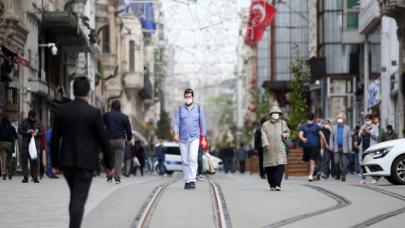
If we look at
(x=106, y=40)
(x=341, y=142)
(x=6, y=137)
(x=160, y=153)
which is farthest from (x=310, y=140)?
(x=106, y=40)

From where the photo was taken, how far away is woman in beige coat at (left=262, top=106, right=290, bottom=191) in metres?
17.4

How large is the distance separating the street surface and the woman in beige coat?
0.40m

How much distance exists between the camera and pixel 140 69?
76625mm

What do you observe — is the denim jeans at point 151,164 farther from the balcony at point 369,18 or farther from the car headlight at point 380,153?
the car headlight at point 380,153

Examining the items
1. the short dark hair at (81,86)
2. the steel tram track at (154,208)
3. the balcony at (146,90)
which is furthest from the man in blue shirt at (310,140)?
the balcony at (146,90)

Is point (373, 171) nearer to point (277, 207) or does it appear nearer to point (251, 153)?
point (277, 207)

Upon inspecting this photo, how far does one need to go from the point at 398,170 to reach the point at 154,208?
908 centimetres

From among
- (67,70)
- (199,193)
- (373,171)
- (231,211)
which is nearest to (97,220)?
(231,211)

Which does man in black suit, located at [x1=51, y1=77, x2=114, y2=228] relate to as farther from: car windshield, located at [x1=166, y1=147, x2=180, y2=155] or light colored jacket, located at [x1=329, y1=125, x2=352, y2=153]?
car windshield, located at [x1=166, y1=147, x2=180, y2=155]

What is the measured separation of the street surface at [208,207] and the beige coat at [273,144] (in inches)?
24.6

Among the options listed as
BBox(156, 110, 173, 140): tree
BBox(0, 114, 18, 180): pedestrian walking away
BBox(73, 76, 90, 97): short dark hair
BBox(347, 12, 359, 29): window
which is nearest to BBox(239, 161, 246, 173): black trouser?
BBox(347, 12, 359, 29): window

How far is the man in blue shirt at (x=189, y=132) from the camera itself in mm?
16703

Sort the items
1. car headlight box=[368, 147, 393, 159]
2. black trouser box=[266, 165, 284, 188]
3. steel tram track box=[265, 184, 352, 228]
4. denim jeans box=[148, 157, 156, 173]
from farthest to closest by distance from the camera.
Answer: denim jeans box=[148, 157, 156, 173]
car headlight box=[368, 147, 393, 159]
black trouser box=[266, 165, 284, 188]
steel tram track box=[265, 184, 352, 228]

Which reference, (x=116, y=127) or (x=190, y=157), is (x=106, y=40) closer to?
(x=116, y=127)
